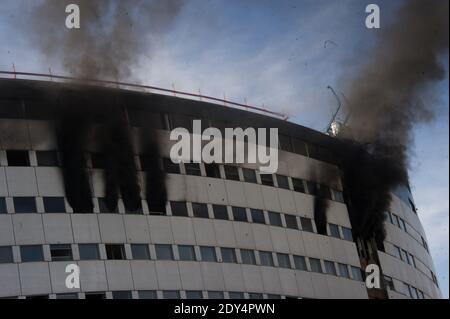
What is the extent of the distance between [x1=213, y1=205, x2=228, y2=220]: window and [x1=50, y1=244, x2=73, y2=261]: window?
10.5m

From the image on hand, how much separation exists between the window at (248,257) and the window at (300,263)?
3.51 metres

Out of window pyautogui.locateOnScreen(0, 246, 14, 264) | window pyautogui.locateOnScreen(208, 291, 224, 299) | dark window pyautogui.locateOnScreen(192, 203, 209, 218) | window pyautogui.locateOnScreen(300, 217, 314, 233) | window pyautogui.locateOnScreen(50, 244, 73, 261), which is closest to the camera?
window pyautogui.locateOnScreen(0, 246, 14, 264)

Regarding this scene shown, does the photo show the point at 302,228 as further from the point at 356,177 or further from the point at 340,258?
the point at 356,177

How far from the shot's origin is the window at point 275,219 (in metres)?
60.0

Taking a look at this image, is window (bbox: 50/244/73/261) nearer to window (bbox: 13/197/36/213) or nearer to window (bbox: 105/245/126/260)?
window (bbox: 105/245/126/260)

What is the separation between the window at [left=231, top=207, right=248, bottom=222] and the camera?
191 feet

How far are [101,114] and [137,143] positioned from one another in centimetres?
294

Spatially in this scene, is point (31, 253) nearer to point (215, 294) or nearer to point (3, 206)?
point (3, 206)

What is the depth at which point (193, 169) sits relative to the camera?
57.9 metres

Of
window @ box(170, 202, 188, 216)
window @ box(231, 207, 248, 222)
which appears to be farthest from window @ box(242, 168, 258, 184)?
window @ box(170, 202, 188, 216)

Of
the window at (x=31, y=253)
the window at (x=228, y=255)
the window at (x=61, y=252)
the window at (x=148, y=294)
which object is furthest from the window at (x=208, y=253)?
the window at (x=31, y=253)

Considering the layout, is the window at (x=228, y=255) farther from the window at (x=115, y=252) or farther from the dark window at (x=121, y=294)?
the dark window at (x=121, y=294)
